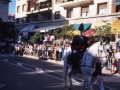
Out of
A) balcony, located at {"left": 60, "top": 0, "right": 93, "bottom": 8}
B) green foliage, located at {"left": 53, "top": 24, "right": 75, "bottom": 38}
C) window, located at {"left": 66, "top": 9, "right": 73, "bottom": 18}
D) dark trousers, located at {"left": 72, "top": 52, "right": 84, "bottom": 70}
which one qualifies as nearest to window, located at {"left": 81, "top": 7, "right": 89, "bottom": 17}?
balcony, located at {"left": 60, "top": 0, "right": 93, "bottom": 8}

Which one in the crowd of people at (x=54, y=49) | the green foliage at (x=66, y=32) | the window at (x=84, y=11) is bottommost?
the crowd of people at (x=54, y=49)

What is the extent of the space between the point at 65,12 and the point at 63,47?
44.7ft

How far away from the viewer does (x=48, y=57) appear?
82.7 feet

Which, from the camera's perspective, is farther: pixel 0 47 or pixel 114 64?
pixel 0 47

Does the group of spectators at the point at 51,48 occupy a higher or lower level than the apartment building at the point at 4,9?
lower

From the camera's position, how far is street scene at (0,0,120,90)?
27.2ft

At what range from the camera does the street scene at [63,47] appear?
326 inches

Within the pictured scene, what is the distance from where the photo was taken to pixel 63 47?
22.8 meters

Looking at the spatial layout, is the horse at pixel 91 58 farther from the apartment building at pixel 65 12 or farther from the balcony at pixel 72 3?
the balcony at pixel 72 3

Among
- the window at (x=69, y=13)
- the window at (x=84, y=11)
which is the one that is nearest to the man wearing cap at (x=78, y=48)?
the window at (x=84, y=11)

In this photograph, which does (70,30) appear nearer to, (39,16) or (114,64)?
(114,64)

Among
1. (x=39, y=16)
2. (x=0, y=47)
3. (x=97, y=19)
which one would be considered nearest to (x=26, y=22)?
(x=39, y=16)

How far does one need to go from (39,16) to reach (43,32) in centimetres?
947

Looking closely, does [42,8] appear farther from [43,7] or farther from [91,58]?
[91,58]
